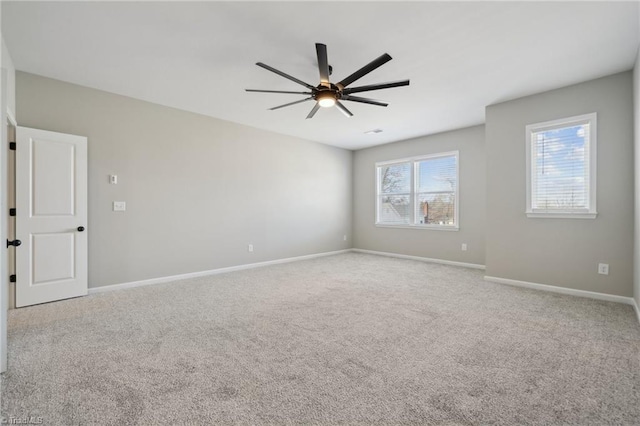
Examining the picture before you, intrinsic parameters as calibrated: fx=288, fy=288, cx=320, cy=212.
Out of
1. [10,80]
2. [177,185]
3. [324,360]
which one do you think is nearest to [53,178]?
[10,80]

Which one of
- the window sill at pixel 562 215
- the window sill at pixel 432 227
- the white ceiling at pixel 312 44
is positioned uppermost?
the white ceiling at pixel 312 44

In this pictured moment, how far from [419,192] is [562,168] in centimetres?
270

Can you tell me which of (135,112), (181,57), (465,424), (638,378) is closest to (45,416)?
(465,424)

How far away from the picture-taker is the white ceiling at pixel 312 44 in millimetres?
2336

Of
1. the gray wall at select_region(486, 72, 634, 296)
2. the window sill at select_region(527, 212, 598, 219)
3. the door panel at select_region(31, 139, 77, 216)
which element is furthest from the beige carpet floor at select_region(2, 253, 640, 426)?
the door panel at select_region(31, 139, 77, 216)

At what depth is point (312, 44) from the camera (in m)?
2.77

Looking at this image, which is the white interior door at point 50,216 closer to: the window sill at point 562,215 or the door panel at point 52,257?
the door panel at point 52,257

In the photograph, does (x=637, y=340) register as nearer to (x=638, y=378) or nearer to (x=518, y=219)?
(x=638, y=378)

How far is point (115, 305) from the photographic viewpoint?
3.32 m

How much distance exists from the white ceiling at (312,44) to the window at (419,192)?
1.96 m

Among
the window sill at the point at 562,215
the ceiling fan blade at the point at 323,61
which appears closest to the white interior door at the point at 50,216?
the ceiling fan blade at the point at 323,61

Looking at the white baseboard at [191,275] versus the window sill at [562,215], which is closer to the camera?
the window sill at [562,215]

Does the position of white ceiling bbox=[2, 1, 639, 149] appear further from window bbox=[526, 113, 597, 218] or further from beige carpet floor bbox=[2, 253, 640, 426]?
beige carpet floor bbox=[2, 253, 640, 426]

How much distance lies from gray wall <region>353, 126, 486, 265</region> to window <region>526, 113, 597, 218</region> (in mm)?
1302
